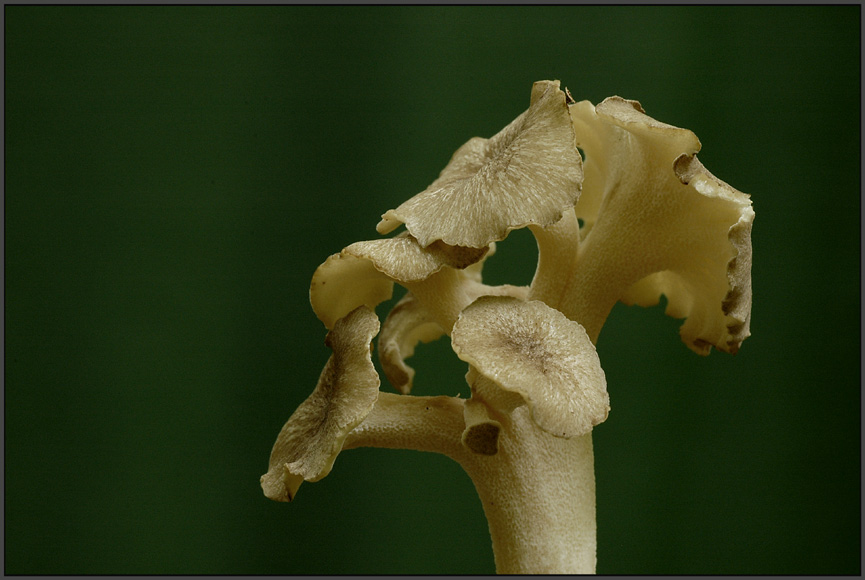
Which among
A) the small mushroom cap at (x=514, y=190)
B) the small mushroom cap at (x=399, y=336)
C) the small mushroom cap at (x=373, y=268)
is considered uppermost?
the small mushroom cap at (x=514, y=190)

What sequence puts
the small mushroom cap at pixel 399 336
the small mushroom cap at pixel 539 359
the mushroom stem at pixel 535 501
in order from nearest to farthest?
the small mushroom cap at pixel 539 359 < the mushroom stem at pixel 535 501 < the small mushroom cap at pixel 399 336

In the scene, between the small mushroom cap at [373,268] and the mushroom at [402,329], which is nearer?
the small mushroom cap at [373,268]

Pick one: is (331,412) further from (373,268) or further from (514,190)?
(514,190)

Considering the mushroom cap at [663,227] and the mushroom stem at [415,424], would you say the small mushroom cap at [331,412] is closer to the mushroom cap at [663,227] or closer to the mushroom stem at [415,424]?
the mushroom stem at [415,424]

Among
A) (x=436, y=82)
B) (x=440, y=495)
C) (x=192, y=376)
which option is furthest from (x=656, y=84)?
(x=192, y=376)

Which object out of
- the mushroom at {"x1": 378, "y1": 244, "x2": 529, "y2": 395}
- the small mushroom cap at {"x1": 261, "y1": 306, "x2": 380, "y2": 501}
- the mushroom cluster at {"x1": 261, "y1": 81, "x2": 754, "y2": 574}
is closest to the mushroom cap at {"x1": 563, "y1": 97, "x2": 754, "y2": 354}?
the mushroom cluster at {"x1": 261, "y1": 81, "x2": 754, "y2": 574}

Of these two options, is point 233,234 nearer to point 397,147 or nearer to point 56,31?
point 397,147

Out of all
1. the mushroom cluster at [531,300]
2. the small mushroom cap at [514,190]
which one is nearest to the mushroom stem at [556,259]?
the mushroom cluster at [531,300]

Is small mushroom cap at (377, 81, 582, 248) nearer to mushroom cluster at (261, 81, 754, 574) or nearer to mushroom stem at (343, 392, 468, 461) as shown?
mushroom cluster at (261, 81, 754, 574)
